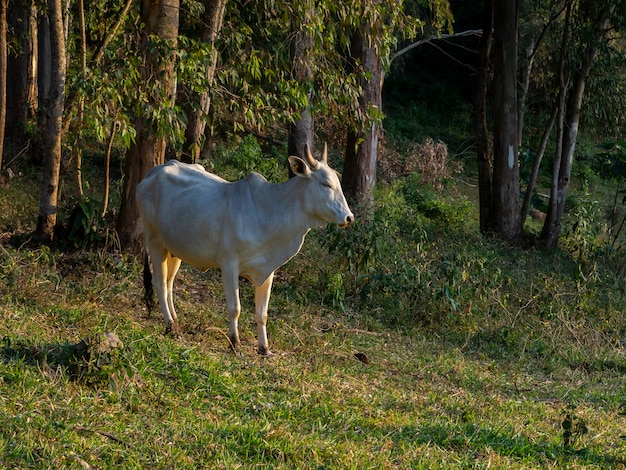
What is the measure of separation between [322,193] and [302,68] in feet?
14.3

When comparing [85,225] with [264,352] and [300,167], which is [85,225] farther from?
[300,167]

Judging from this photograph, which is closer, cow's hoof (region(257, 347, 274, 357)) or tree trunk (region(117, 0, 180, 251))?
cow's hoof (region(257, 347, 274, 357))

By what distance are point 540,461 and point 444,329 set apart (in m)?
3.92

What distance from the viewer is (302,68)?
37.7ft

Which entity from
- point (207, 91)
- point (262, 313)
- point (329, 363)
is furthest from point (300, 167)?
point (207, 91)

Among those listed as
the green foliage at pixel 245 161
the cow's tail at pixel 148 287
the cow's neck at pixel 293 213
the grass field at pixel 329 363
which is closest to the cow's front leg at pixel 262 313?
the grass field at pixel 329 363

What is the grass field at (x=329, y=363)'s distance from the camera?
5.32 meters

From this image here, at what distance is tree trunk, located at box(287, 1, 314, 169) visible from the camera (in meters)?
9.82

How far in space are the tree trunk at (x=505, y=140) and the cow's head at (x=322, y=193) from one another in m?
8.39

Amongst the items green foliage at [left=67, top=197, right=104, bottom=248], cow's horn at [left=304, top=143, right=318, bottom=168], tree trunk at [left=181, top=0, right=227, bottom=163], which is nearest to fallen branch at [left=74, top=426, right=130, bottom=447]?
cow's horn at [left=304, top=143, right=318, bottom=168]

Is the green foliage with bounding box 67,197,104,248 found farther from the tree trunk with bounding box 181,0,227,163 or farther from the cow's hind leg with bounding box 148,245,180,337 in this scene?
the cow's hind leg with bounding box 148,245,180,337

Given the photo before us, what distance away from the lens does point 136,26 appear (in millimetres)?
10117

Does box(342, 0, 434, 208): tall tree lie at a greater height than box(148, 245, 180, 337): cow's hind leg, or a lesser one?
greater

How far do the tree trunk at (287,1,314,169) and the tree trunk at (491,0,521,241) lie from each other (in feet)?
11.8
